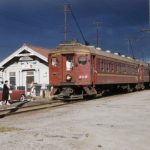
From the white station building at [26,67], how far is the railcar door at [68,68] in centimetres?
1097

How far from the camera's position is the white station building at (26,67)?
38.1 metres

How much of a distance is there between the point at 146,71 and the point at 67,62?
1005 inches

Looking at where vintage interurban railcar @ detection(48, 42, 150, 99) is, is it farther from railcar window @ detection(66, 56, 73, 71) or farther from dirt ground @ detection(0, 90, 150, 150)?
dirt ground @ detection(0, 90, 150, 150)

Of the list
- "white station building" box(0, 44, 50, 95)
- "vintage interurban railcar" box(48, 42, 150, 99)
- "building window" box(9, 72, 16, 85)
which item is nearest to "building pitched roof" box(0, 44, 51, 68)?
"white station building" box(0, 44, 50, 95)

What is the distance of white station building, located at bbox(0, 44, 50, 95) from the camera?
125 ft

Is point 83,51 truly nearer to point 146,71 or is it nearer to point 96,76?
point 96,76

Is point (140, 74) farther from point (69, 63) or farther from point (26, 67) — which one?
point (69, 63)

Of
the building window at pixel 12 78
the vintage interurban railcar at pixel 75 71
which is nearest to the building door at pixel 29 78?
the building window at pixel 12 78

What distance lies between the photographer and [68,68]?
26078 mm

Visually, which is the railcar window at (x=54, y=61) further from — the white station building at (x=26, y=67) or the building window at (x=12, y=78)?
the building window at (x=12, y=78)

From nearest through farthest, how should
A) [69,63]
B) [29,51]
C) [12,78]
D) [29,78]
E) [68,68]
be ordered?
[68,68] < [69,63] < [29,51] < [29,78] < [12,78]

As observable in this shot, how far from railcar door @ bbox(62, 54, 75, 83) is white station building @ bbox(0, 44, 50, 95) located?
11.0 m

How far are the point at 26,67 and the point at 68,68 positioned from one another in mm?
13553

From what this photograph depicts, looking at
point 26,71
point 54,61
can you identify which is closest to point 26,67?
point 26,71
